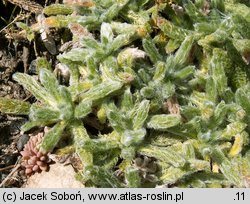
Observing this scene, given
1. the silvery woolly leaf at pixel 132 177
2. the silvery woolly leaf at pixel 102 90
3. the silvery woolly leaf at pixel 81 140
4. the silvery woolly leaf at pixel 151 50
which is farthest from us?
the silvery woolly leaf at pixel 151 50

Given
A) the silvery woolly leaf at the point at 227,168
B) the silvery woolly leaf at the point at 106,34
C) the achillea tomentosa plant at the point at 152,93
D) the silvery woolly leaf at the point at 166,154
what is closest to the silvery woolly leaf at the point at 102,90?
the achillea tomentosa plant at the point at 152,93

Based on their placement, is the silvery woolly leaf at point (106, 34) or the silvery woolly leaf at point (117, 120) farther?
the silvery woolly leaf at point (106, 34)

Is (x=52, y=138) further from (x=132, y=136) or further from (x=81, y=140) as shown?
(x=132, y=136)

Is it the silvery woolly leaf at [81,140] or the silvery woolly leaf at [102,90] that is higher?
the silvery woolly leaf at [102,90]

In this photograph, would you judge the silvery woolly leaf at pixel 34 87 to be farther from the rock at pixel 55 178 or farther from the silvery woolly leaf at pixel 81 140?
the rock at pixel 55 178

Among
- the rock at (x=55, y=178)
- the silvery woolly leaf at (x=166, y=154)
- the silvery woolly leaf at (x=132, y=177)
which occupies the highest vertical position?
the silvery woolly leaf at (x=166, y=154)

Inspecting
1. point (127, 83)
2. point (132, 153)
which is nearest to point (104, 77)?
point (127, 83)
